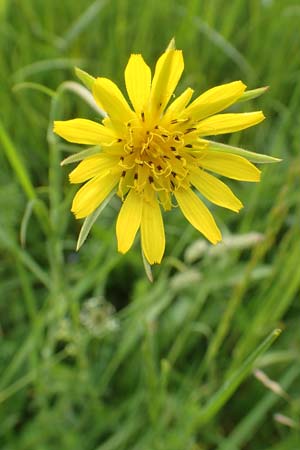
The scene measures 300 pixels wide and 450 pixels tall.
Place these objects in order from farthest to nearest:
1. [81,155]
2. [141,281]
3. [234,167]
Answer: [141,281] → [234,167] → [81,155]

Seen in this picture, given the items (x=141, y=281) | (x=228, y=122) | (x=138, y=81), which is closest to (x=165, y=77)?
(x=138, y=81)

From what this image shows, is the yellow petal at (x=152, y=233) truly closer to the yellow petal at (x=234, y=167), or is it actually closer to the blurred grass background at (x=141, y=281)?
the yellow petal at (x=234, y=167)

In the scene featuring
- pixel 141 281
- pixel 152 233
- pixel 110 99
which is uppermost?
pixel 110 99

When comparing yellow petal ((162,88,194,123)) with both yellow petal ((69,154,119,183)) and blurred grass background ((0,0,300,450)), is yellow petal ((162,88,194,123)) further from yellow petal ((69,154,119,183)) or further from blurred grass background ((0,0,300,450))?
blurred grass background ((0,0,300,450))

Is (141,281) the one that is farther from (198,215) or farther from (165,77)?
(165,77)

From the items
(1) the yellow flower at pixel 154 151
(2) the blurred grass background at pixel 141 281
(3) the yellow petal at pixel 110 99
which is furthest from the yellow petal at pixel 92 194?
(2) the blurred grass background at pixel 141 281

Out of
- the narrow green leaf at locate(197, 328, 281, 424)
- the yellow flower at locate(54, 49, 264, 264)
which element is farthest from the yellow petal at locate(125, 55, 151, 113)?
the narrow green leaf at locate(197, 328, 281, 424)

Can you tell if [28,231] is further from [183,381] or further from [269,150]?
[269,150]
